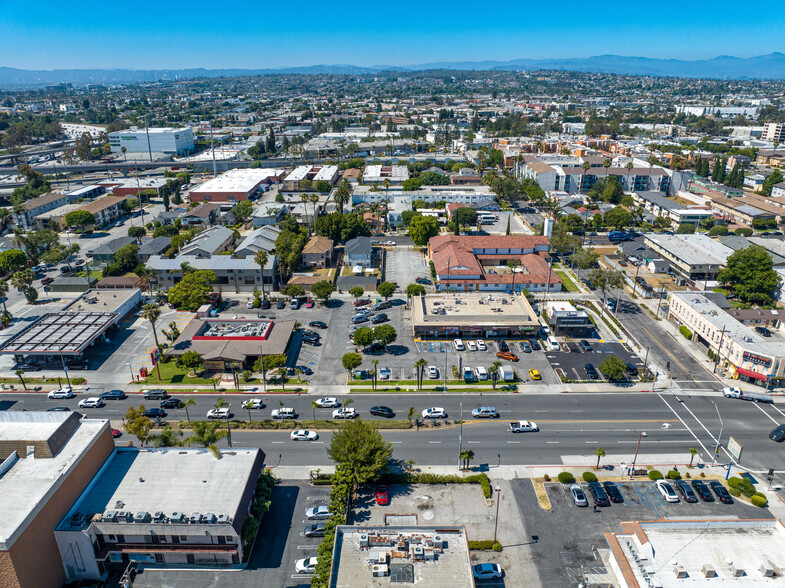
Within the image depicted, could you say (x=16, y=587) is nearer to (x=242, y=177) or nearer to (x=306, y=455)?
(x=306, y=455)

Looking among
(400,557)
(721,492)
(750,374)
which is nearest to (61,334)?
(400,557)

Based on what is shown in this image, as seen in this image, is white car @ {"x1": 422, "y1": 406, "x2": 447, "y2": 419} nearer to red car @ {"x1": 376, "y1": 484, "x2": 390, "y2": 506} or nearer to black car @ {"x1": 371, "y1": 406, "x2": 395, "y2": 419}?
black car @ {"x1": 371, "y1": 406, "x2": 395, "y2": 419}

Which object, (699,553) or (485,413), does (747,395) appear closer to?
(485,413)

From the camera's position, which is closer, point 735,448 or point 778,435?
point 735,448

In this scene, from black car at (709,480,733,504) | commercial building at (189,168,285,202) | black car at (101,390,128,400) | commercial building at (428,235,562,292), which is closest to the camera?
black car at (709,480,733,504)

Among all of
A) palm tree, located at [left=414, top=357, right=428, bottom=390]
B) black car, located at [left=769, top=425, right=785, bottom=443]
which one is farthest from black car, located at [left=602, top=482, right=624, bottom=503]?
palm tree, located at [left=414, top=357, right=428, bottom=390]

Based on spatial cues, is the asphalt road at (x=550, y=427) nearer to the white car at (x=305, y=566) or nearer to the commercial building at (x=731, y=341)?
the commercial building at (x=731, y=341)
